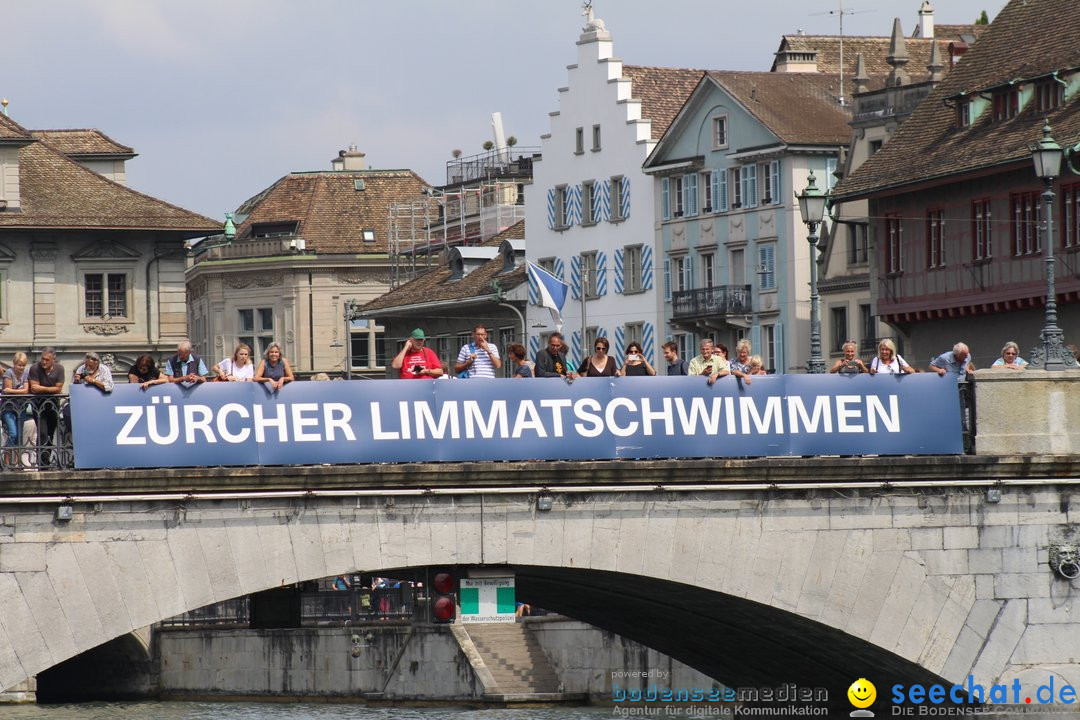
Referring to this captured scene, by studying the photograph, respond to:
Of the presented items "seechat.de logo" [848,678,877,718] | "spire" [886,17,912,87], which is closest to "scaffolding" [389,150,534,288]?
"spire" [886,17,912,87]

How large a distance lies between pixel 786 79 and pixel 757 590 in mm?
47655

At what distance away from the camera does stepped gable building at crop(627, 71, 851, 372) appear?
68.8 meters

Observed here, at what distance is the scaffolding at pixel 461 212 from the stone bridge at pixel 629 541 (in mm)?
56246

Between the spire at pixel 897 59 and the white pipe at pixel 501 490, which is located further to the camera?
the spire at pixel 897 59

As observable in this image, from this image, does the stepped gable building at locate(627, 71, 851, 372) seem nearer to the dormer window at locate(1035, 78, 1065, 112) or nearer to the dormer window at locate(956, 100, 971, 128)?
the dormer window at locate(956, 100, 971, 128)

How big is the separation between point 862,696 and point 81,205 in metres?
41.9

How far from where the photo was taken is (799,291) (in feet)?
225

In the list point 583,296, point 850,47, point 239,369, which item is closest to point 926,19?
point 850,47

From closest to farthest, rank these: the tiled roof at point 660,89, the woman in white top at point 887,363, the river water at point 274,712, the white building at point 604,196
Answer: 1. the woman in white top at point 887,363
2. the river water at point 274,712
3. the white building at point 604,196
4. the tiled roof at point 660,89

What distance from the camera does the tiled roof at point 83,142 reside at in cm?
7725

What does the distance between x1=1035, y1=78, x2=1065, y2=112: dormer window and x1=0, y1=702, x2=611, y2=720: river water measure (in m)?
14.4

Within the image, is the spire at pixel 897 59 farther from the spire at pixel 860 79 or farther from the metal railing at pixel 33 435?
the metal railing at pixel 33 435

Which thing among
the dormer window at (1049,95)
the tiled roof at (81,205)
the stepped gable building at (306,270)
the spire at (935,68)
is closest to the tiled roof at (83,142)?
the tiled roof at (81,205)

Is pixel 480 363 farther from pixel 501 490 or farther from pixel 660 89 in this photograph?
pixel 660 89
